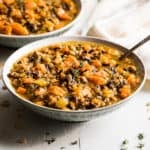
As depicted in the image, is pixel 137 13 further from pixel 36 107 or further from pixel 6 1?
pixel 36 107

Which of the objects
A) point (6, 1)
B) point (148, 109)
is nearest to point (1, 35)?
point (6, 1)

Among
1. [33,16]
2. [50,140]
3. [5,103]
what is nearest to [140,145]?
[50,140]

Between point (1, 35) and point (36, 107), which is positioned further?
point (1, 35)

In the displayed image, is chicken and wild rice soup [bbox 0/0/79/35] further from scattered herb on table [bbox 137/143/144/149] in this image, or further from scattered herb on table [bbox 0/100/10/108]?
scattered herb on table [bbox 137/143/144/149]

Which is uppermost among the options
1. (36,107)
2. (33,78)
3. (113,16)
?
(113,16)

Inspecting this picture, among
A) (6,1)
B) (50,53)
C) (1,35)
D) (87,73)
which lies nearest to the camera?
(87,73)

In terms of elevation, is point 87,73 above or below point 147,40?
below

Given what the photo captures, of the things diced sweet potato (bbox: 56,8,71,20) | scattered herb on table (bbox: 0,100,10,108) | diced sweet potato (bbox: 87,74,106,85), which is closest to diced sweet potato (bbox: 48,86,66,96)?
diced sweet potato (bbox: 87,74,106,85)
